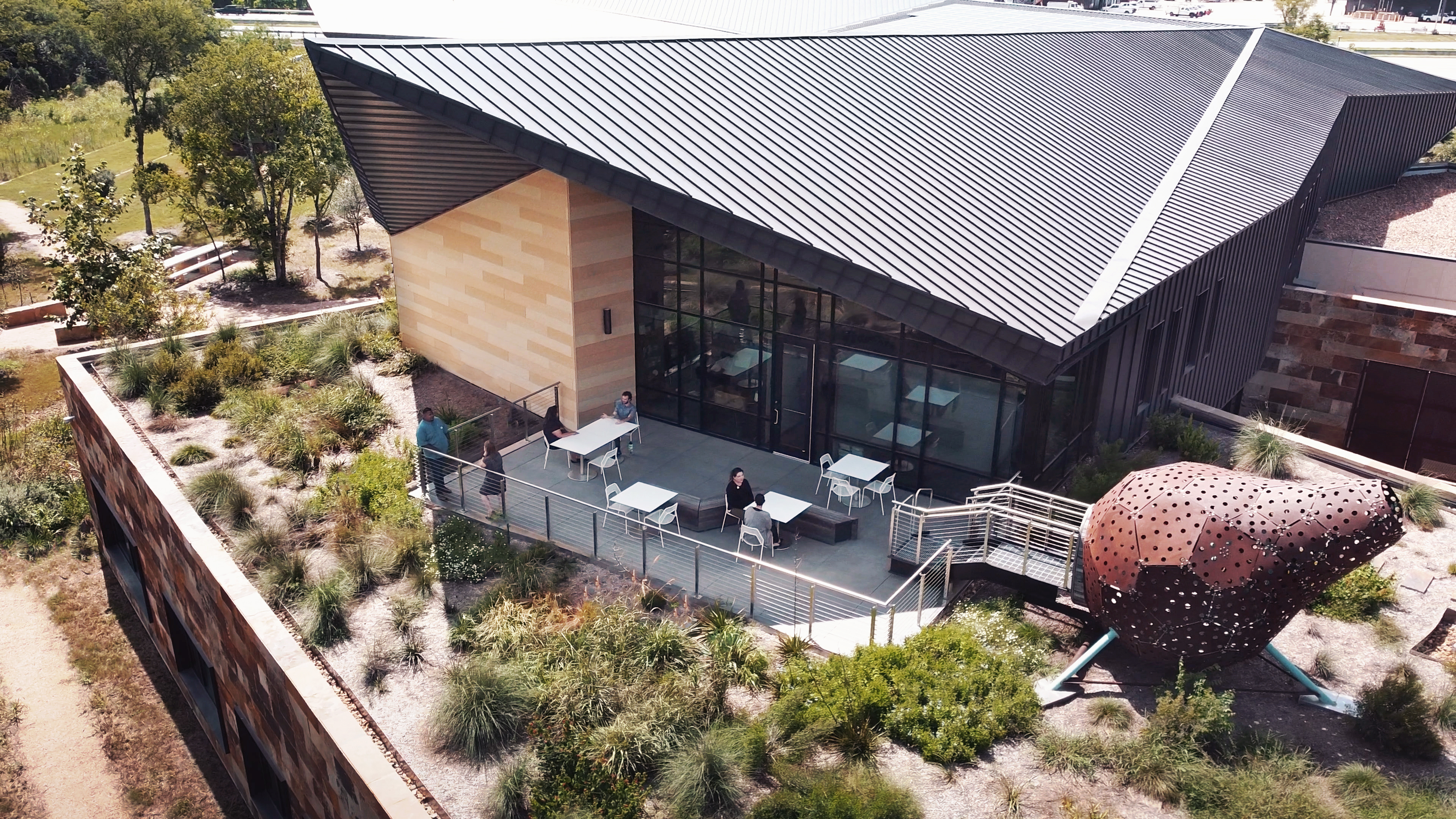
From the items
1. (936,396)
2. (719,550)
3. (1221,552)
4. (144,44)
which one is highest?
(144,44)

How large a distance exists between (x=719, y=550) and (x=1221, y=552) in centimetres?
517

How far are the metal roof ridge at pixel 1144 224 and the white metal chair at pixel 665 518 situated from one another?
5.59 m

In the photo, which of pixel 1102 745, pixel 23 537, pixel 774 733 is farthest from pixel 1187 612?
pixel 23 537

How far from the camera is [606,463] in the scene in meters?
15.3

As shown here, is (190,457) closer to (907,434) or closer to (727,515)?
(727,515)

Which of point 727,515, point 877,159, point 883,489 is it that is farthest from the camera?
point 877,159

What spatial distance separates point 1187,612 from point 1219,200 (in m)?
10.3

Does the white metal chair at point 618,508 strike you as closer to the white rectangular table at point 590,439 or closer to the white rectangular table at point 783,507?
the white rectangular table at point 590,439

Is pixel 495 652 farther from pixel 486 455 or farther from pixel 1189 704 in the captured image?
pixel 1189 704

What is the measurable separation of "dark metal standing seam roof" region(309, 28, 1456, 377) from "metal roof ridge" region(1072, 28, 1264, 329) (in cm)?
11

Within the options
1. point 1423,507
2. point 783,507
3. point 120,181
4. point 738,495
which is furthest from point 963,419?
point 120,181

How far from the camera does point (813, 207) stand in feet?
45.0

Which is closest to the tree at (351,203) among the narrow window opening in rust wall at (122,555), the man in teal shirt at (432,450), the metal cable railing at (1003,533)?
the narrow window opening in rust wall at (122,555)

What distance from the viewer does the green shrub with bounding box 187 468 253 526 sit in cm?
1457
